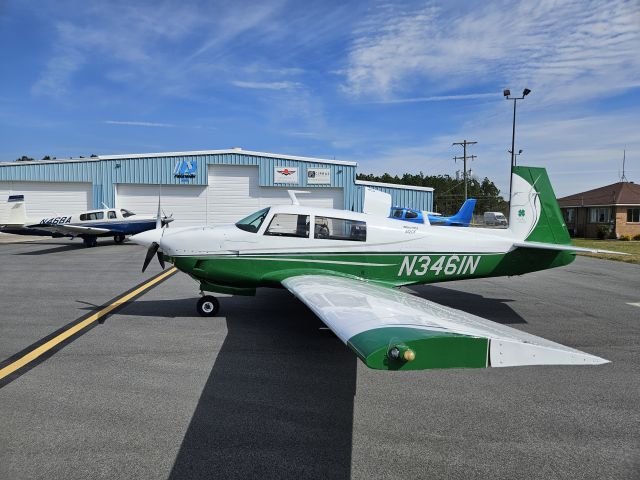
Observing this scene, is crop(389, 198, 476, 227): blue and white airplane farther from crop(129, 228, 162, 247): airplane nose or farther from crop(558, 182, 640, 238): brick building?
crop(129, 228, 162, 247): airplane nose

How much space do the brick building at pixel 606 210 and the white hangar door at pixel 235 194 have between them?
25.1 m

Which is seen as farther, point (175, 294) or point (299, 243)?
point (175, 294)

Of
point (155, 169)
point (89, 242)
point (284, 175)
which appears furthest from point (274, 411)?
point (155, 169)

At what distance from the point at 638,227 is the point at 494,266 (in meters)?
34.2

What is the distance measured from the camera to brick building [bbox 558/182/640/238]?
108ft

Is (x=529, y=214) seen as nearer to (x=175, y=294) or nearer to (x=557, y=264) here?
(x=557, y=264)

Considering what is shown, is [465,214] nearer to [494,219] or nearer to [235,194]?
[235,194]

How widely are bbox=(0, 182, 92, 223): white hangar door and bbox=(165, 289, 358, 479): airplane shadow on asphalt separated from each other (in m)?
25.1

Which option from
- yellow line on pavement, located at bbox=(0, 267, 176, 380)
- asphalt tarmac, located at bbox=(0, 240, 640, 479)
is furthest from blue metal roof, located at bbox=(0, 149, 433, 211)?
asphalt tarmac, located at bbox=(0, 240, 640, 479)

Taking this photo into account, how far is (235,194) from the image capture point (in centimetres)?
2747

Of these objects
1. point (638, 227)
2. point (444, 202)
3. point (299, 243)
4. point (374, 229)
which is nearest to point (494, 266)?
point (374, 229)

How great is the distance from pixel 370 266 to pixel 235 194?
71.4 ft

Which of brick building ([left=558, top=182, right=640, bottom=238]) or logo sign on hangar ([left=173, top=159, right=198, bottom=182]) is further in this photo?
brick building ([left=558, top=182, right=640, bottom=238])

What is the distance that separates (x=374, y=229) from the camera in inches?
278
